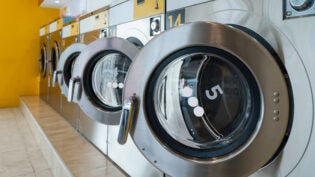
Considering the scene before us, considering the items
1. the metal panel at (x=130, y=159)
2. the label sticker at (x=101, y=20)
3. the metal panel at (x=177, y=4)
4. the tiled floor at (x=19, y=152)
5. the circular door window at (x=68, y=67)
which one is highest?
the label sticker at (x=101, y=20)

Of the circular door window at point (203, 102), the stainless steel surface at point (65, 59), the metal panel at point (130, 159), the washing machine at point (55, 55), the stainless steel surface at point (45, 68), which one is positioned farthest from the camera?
the stainless steel surface at point (45, 68)

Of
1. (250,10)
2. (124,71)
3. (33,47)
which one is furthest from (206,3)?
(33,47)

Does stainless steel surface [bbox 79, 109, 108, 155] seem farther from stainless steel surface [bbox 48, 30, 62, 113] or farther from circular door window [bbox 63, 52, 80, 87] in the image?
stainless steel surface [bbox 48, 30, 62, 113]

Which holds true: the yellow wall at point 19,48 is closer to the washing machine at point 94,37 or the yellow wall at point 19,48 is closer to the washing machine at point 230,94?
the washing machine at point 94,37

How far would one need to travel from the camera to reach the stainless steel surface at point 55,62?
306 cm

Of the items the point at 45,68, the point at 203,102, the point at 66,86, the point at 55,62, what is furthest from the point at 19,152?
the point at 203,102

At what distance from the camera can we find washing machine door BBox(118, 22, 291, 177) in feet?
2.23

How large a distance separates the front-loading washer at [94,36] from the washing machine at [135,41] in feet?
0.38

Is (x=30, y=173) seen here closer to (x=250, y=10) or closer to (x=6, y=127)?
(x=6, y=127)

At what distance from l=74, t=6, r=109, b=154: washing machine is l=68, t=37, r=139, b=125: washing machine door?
1.09 ft

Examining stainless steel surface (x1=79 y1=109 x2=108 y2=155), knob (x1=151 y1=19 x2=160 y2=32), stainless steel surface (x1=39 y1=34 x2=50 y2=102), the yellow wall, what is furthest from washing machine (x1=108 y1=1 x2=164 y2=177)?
the yellow wall

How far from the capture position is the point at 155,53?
86 cm

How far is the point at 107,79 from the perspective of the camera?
1.58 meters

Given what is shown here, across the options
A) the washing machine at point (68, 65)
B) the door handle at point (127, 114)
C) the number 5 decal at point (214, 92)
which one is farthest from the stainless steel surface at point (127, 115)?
the washing machine at point (68, 65)
